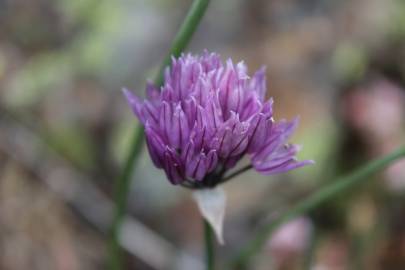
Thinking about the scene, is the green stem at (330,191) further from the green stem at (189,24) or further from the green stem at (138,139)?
the green stem at (189,24)

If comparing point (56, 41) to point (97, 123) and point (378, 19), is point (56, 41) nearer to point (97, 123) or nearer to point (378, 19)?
point (97, 123)

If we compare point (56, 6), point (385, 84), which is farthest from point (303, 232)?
point (56, 6)

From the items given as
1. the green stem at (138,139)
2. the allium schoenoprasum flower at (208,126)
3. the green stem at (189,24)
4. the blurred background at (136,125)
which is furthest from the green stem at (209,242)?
the blurred background at (136,125)

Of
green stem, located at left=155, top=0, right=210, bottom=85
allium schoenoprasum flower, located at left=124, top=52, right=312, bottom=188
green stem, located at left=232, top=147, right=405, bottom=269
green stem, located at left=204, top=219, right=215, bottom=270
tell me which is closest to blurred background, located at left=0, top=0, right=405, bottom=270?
green stem, located at left=232, top=147, right=405, bottom=269

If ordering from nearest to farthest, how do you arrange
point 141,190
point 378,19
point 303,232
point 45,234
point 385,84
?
A: point 303,232
point 45,234
point 141,190
point 385,84
point 378,19

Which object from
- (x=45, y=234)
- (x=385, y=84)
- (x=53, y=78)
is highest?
(x=53, y=78)

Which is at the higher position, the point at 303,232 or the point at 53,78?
the point at 53,78

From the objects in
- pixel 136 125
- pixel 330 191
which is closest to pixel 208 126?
pixel 330 191
